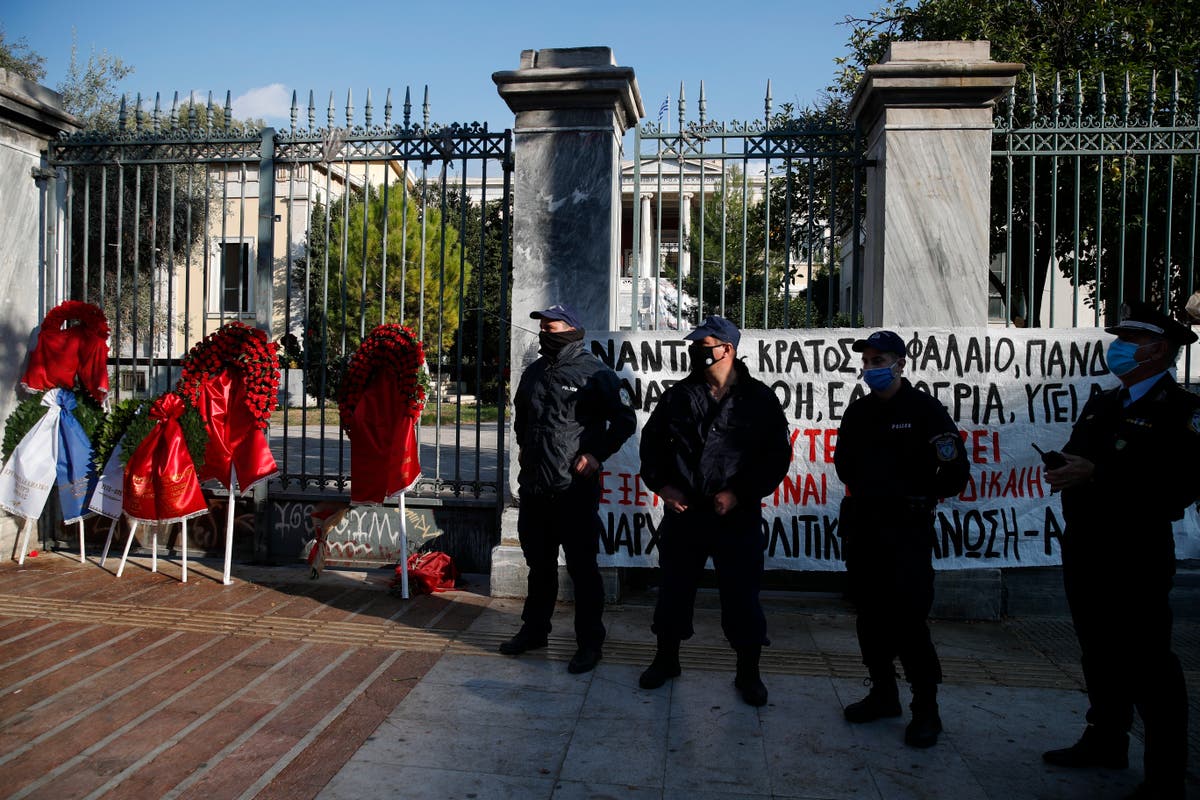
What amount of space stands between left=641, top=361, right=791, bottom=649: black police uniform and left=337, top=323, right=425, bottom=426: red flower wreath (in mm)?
Answer: 2380

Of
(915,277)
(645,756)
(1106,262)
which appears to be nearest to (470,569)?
(645,756)

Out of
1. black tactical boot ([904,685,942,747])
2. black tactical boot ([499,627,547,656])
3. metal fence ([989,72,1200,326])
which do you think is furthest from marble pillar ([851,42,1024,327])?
black tactical boot ([499,627,547,656])

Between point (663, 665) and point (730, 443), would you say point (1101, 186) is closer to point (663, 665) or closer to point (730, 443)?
point (730, 443)

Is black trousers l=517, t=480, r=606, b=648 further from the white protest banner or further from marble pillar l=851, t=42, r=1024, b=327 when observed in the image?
marble pillar l=851, t=42, r=1024, b=327

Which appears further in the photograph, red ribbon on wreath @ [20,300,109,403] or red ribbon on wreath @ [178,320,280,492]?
red ribbon on wreath @ [20,300,109,403]

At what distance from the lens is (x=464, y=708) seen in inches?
174

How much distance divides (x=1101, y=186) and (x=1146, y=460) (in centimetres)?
309

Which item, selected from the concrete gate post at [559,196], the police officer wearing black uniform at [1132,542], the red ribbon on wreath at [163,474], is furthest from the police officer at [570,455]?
the red ribbon on wreath at [163,474]

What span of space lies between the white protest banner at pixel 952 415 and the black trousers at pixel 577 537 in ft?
3.28

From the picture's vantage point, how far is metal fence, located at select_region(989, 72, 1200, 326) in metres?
6.14

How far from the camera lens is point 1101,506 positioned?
3.68 metres

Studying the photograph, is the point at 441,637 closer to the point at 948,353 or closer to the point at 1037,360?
the point at 948,353

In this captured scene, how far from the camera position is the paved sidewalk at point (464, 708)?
3662mm

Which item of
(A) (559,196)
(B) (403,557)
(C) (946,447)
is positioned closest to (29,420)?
(B) (403,557)
